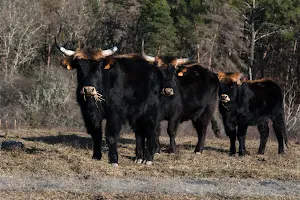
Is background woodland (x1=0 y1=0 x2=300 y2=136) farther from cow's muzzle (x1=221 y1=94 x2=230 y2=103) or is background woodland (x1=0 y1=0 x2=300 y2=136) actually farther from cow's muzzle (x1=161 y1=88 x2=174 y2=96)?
cow's muzzle (x1=161 y1=88 x2=174 y2=96)

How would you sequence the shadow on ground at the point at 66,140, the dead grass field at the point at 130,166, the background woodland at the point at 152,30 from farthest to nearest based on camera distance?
the background woodland at the point at 152,30 < the shadow on ground at the point at 66,140 < the dead grass field at the point at 130,166

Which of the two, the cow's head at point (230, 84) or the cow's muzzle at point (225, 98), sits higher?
the cow's head at point (230, 84)

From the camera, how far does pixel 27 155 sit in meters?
12.6

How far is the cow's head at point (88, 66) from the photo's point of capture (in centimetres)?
1192

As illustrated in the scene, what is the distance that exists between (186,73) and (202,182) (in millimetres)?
5727

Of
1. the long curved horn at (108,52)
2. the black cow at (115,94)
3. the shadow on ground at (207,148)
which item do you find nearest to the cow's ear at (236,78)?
the shadow on ground at (207,148)

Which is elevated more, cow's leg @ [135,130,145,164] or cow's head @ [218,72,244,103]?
cow's head @ [218,72,244,103]

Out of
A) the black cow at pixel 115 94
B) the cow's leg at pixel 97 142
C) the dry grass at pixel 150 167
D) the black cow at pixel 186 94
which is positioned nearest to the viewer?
the dry grass at pixel 150 167

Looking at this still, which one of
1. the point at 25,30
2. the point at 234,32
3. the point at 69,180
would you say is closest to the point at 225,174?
the point at 69,180

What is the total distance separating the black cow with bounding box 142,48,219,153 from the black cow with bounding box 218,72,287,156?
678 mm

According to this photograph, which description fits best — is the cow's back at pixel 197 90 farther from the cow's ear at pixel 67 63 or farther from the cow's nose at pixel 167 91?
the cow's ear at pixel 67 63

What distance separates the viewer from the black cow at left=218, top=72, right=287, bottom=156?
16031 millimetres

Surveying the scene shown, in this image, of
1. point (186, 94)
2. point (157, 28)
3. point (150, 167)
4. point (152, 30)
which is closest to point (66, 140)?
point (186, 94)

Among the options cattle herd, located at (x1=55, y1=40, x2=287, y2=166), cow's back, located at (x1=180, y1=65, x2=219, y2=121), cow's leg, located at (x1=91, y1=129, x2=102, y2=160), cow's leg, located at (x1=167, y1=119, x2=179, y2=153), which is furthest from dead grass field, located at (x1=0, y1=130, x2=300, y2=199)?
cow's back, located at (x1=180, y1=65, x2=219, y2=121)
